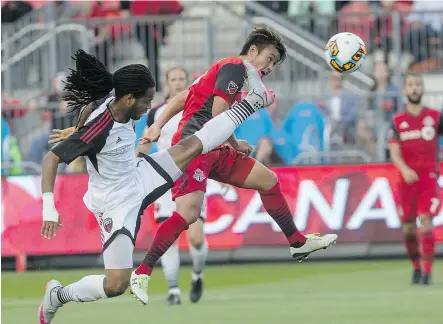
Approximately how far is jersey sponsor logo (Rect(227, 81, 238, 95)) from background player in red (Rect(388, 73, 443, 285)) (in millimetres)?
4699

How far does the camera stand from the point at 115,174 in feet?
30.6

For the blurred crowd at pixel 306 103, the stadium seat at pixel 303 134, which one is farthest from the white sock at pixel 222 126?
the stadium seat at pixel 303 134

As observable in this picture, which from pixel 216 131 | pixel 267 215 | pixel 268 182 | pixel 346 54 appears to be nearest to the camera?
pixel 216 131

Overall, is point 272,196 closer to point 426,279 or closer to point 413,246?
point 426,279

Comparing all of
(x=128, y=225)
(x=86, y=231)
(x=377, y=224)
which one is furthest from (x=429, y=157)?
(x=128, y=225)

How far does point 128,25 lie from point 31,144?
8.44ft

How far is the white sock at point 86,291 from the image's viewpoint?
9.27 m

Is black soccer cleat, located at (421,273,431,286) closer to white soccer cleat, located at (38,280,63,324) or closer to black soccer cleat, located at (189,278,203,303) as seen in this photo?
black soccer cleat, located at (189,278,203,303)

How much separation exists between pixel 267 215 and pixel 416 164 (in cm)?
312

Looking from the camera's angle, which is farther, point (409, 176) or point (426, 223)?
point (426, 223)

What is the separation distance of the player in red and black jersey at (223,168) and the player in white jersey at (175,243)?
1912mm

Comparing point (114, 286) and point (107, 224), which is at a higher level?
point (107, 224)

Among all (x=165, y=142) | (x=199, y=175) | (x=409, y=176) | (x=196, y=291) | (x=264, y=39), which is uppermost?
(x=264, y=39)

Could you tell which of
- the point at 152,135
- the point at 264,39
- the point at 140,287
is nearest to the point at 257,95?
the point at 264,39
